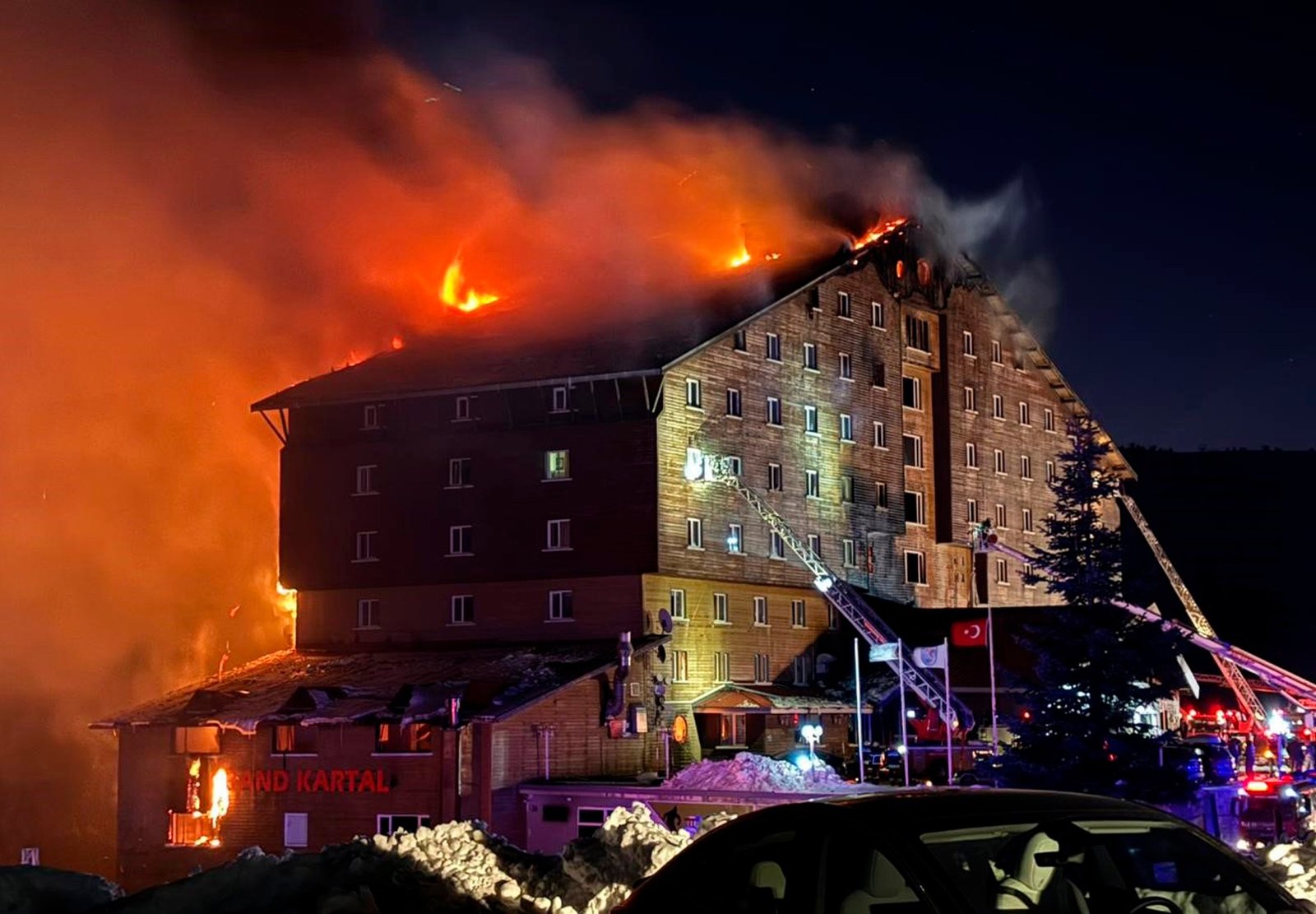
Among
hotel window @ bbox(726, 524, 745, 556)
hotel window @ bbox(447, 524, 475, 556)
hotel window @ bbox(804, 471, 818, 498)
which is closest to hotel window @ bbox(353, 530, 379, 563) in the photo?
hotel window @ bbox(447, 524, 475, 556)

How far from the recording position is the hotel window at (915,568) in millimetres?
68250

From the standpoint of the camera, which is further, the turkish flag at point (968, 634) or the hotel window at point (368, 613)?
the hotel window at point (368, 613)

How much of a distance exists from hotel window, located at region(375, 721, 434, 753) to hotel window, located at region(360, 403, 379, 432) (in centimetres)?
1392

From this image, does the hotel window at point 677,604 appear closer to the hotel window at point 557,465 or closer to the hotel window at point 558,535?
the hotel window at point 558,535

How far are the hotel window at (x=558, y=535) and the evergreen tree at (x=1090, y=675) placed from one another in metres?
21.2

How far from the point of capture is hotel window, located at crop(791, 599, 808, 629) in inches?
2470

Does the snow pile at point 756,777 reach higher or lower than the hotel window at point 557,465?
lower

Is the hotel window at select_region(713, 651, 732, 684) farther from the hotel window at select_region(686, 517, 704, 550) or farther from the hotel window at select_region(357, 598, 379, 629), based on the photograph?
the hotel window at select_region(357, 598, 379, 629)

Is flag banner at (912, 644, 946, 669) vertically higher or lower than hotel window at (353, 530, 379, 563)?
lower

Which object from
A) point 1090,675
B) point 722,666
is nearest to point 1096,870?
point 1090,675

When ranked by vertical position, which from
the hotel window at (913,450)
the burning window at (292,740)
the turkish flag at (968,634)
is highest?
the hotel window at (913,450)

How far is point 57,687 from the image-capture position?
249ft

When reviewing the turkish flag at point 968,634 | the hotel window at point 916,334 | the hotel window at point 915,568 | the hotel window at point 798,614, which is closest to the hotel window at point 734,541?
the hotel window at point 798,614

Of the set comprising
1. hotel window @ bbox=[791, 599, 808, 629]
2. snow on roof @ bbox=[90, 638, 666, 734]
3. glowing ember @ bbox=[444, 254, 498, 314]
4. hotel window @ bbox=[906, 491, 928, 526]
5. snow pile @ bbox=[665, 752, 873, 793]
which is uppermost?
glowing ember @ bbox=[444, 254, 498, 314]
